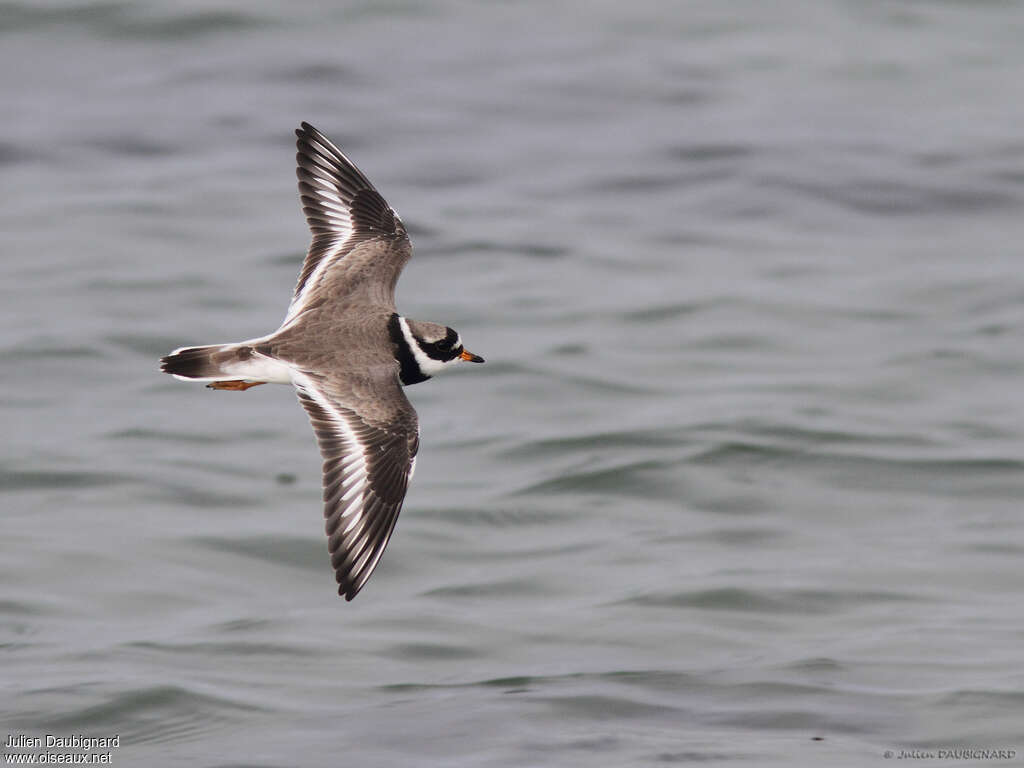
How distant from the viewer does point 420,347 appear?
8875mm

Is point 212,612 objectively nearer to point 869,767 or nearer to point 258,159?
point 869,767

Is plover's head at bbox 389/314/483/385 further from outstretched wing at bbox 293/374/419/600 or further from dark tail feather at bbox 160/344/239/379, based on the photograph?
dark tail feather at bbox 160/344/239/379

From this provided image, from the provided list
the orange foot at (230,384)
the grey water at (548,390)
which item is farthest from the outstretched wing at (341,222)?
the grey water at (548,390)

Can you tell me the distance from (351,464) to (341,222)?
2.23 meters

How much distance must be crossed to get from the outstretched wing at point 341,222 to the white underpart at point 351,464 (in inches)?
51.3

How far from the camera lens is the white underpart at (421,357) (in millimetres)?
8883

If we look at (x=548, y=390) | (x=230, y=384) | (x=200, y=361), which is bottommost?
(x=548, y=390)

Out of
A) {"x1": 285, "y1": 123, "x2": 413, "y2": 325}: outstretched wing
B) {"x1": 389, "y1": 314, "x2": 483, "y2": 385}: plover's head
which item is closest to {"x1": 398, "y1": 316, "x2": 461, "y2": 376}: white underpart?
{"x1": 389, "y1": 314, "x2": 483, "y2": 385}: plover's head

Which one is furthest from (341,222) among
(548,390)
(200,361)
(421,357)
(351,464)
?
(548,390)

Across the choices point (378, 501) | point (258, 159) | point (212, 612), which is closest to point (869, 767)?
point (378, 501)

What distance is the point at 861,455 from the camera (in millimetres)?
14961

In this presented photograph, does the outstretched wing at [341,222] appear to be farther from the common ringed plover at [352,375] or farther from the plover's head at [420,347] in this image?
the plover's head at [420,347]

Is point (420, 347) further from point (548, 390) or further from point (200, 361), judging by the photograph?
point (548, 390)

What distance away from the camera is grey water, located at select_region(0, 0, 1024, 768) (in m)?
11.1
